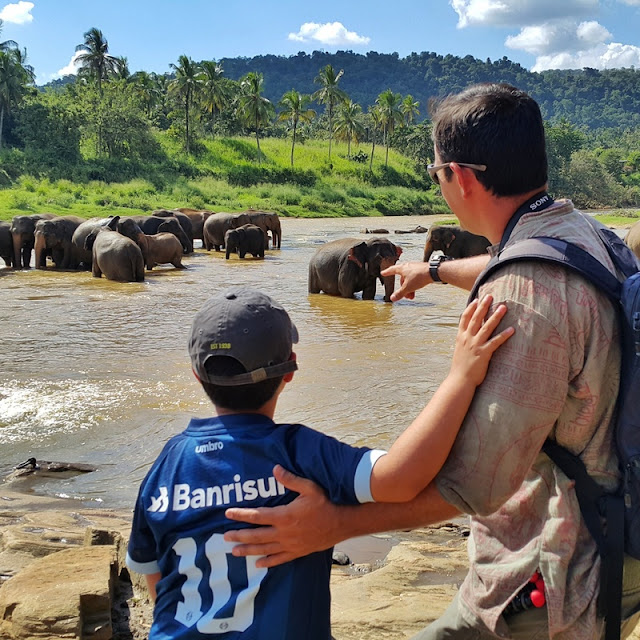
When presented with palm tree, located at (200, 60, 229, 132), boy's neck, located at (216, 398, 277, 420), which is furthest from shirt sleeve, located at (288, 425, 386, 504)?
palm tree, located at (200, 60, 229, 132)

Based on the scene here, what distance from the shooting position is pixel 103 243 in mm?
18594

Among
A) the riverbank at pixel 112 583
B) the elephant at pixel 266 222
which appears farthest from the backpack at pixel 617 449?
the elephant at pixel 266 222

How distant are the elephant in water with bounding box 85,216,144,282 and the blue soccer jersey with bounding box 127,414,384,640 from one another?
16549mm

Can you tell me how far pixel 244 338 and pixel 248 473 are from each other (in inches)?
12.5

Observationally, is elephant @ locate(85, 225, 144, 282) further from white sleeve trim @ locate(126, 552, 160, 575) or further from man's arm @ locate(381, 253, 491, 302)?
white sleeve trim @ locate(126, 552, 160, 575)

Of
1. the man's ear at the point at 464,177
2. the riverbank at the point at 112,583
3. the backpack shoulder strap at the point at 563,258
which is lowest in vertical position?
the riverbank at the point at 112,583

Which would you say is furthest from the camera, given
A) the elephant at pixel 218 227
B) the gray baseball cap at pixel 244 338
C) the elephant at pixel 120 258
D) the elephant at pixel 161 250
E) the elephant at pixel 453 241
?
the elephant at pixel 218 227

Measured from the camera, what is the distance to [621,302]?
5.63 feet

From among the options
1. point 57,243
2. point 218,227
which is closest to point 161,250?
point 57,243

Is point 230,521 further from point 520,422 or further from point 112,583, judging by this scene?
point 112,583

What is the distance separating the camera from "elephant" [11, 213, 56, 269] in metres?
21.0

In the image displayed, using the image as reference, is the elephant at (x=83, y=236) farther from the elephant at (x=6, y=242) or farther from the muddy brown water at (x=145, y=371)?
the muddy brown water at (x=145, y=371)

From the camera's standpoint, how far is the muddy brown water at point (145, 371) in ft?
21.6

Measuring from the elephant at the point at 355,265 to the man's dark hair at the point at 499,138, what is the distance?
1320 cm
